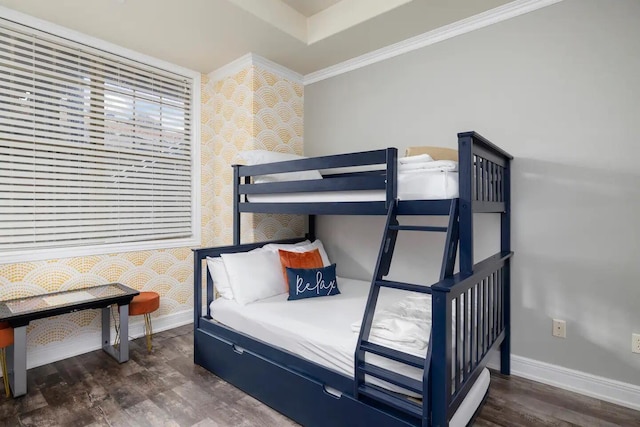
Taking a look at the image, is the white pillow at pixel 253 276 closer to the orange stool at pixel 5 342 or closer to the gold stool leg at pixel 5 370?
the orange stool at pixel 5 342

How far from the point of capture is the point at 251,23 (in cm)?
257

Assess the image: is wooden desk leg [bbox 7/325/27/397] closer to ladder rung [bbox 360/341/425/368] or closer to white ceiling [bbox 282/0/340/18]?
ladder rung [bbox 360/341/425/368]

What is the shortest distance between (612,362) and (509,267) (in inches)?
29.0

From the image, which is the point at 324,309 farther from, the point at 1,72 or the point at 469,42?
the point at 1,72

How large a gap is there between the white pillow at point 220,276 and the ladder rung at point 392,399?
1.26 m

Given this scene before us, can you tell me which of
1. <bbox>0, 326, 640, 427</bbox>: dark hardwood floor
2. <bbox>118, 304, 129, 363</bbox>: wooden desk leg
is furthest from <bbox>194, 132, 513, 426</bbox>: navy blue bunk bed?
<bbox>118, 304, 129, 363</bbox>: wooden desk leg

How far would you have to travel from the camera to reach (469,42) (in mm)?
2500

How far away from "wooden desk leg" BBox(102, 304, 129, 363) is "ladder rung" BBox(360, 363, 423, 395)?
1.90 meters

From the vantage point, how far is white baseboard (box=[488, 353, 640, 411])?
1944 millimetres

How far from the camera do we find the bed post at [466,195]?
1.60 m

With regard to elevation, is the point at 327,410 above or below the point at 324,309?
below

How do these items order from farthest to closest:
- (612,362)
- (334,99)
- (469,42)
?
(334,99), (469,42), (612,362)

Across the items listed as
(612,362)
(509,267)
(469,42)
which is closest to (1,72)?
(469,42)

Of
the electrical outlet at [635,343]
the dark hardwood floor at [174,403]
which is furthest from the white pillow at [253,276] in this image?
the electrical outlet at [635,343]
